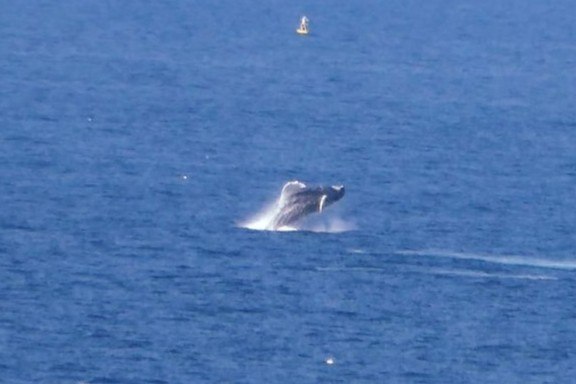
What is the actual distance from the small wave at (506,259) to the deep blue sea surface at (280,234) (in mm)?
119

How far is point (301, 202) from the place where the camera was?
261 feet

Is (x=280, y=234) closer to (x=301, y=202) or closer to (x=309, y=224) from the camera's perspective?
(x=301, y=202)

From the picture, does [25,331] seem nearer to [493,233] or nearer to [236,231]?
[236,231]

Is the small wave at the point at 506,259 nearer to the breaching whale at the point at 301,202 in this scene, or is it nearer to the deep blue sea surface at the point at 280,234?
the deep blue sea surface at the point at 280,234

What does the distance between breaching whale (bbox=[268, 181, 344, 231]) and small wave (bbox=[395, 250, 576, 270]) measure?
5.10 meters

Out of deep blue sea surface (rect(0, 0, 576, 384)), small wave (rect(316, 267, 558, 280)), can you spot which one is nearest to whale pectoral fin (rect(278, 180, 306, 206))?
deep blue sea surface (rect(0, 0, 576, 384))

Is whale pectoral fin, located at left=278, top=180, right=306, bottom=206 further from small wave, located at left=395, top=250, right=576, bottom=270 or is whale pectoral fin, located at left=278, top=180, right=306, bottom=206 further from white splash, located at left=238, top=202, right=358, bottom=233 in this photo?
small wave, located at left=395, top=250, right=576, bottom=270

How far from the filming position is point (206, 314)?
211 feet

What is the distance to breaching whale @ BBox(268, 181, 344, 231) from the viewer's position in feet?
260

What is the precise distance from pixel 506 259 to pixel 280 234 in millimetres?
7804

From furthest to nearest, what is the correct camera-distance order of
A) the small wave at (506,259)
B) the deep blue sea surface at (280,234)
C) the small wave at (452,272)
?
1. the small wave at (506,259)
2. the small wave at (452,272)
3. the deep blue sea surface at (280,234)

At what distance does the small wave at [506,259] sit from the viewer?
7388 cm

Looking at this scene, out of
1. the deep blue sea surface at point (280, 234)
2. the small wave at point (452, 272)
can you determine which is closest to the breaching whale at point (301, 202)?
the deep blue sea surface at point (280, 234)

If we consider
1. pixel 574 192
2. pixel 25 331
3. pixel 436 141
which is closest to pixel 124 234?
pixel 25 331
